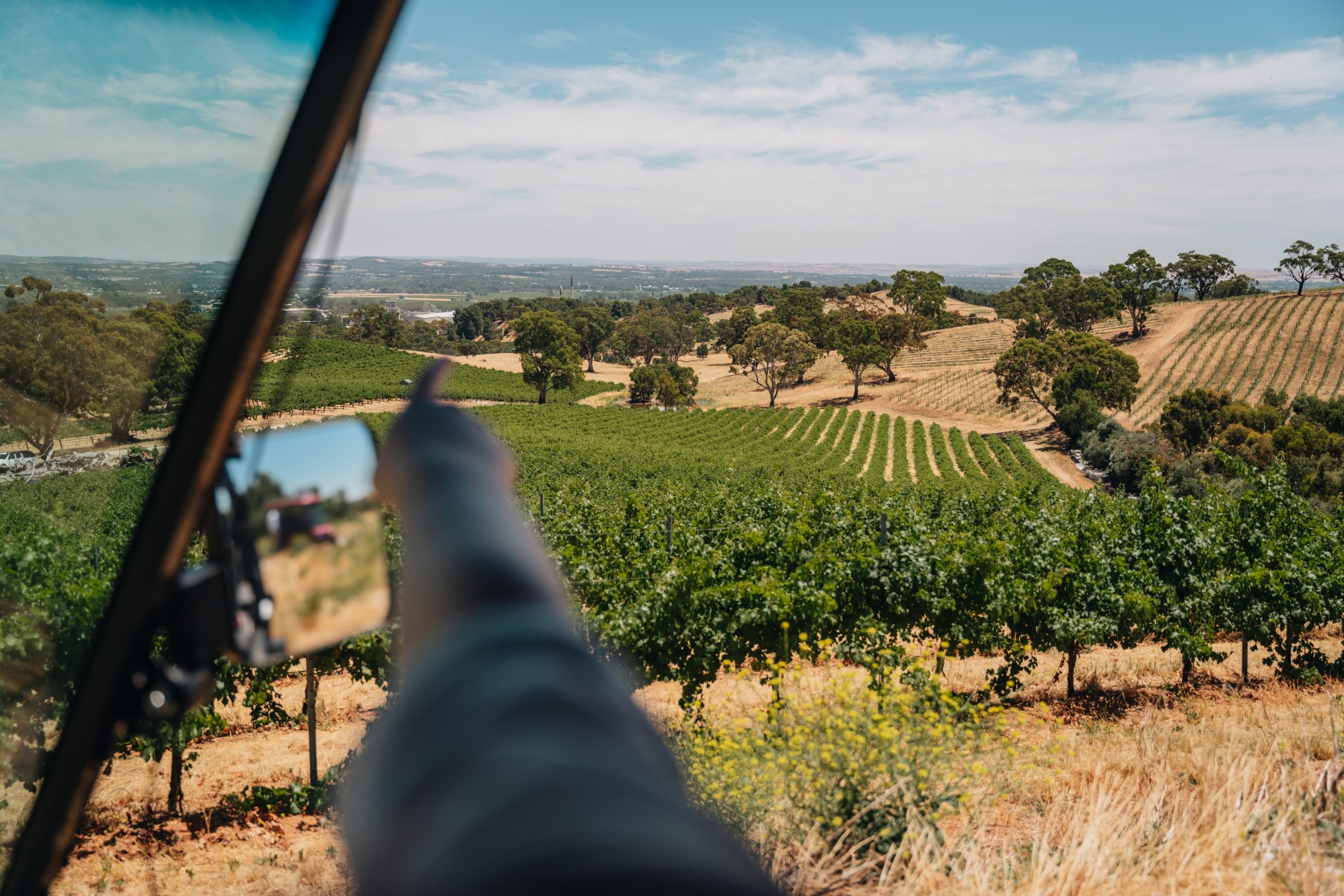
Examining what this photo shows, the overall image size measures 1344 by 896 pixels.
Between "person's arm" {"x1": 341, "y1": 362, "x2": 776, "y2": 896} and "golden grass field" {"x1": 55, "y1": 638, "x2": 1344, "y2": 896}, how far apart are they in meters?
0.09

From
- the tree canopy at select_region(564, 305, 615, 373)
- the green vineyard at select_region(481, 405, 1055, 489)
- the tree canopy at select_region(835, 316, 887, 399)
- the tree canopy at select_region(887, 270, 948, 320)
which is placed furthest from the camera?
the tree canopy at select_region(887, 270, 948, 320)

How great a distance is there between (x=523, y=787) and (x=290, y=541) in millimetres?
477

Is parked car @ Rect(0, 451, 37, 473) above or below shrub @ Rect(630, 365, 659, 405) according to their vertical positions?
above

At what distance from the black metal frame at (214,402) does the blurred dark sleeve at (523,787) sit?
33cm

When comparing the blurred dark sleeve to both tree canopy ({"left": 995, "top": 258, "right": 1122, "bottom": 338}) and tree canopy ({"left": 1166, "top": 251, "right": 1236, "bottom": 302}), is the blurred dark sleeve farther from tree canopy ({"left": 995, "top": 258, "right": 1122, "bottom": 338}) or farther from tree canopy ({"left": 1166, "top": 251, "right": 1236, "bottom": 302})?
tree canopy ({"left": 1166, "top": 251, "right": 1236, "bottom": 302})

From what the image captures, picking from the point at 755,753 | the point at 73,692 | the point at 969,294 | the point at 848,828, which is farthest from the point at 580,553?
the point at 969,294

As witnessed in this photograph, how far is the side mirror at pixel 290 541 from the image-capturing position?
0.72 meters

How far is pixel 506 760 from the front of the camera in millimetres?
358

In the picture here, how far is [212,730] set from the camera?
955 cm

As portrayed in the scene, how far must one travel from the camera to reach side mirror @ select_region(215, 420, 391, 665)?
0.72 meters

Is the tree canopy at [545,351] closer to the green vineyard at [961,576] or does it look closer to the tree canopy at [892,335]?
the tree canopy at [892,335]

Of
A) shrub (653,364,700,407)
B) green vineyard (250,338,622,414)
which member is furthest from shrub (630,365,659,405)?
green vineyard (250,338,622,414)

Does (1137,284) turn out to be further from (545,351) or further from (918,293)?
(545,351)

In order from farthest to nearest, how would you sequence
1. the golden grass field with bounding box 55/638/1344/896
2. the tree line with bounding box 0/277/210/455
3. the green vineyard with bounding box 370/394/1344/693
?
the green vineyard with bounding box 370/394/1344/693 → the golden grass field with bounding box 55/638/1344/896 → the tree line with bounding box 0/277/210/455
